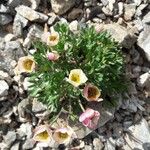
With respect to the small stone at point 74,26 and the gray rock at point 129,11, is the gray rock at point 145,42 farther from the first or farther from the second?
the small stone at point 74,26

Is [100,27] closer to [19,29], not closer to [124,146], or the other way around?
[19,29]

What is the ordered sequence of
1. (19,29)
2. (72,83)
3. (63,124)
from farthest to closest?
(19,29), (63,124), (72,83)

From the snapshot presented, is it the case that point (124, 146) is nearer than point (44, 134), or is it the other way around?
point (44, 134)

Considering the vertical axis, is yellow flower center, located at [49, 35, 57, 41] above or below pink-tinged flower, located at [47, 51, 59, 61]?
above

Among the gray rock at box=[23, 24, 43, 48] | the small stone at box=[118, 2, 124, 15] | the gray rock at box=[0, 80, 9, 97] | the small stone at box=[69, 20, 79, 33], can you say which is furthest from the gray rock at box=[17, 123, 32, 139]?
the small stone at box=[118, 2, 124, 15]

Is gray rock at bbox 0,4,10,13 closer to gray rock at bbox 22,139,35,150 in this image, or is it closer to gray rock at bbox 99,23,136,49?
gray rock at bbox 99,23,136,49

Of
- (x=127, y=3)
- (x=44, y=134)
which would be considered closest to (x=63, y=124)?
(x=44, y=134)

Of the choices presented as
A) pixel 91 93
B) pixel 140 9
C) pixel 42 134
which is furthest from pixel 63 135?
pixel 140 9
